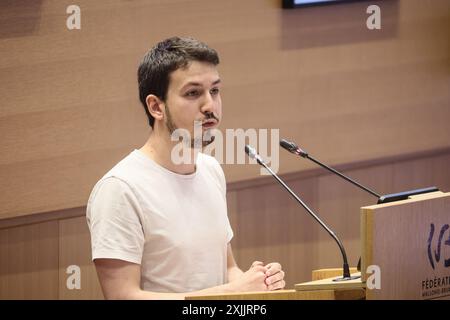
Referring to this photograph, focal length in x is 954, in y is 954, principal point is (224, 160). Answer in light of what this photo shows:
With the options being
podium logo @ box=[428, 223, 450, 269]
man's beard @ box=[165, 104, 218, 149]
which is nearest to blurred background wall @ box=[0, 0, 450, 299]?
man's beard @ box=[165, 104, 218, 149]

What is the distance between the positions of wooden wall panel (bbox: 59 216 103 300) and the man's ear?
1.23m

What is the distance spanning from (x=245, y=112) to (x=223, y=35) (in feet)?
1.20

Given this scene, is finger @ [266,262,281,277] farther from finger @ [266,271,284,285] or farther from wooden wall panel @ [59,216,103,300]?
wooden wall panel @ [59,216,103,300]

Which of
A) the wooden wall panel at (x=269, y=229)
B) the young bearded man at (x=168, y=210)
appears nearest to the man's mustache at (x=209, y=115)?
the young bearded man at (x=168, y=210)

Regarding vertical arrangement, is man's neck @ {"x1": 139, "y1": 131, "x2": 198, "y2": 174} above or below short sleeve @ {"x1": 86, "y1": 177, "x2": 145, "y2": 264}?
above

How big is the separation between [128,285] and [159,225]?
0.66ft

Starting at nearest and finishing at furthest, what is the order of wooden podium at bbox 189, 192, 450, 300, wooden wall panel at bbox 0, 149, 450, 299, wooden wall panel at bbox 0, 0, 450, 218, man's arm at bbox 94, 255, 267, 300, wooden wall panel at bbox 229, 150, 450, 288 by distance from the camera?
wooden podium at bbox 189, 192, 450, 300 < man's arm at bbox 94, 255, 267, 300 < wooden wall panel at bbox 0, 0, 450, 218 < wooden wall panel at bbox 0, 149, 450, 299 < wooden wall panel at bbox 229, 150, 450, 288

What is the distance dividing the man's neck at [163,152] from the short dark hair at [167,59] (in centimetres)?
12

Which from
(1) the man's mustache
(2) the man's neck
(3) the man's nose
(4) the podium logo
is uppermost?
(3) the man's nose

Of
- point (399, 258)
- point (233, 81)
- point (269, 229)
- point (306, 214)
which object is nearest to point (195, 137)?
point (399, 258)

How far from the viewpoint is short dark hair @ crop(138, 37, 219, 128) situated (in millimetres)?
2760

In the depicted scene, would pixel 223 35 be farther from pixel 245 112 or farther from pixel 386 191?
pixel 386 191
